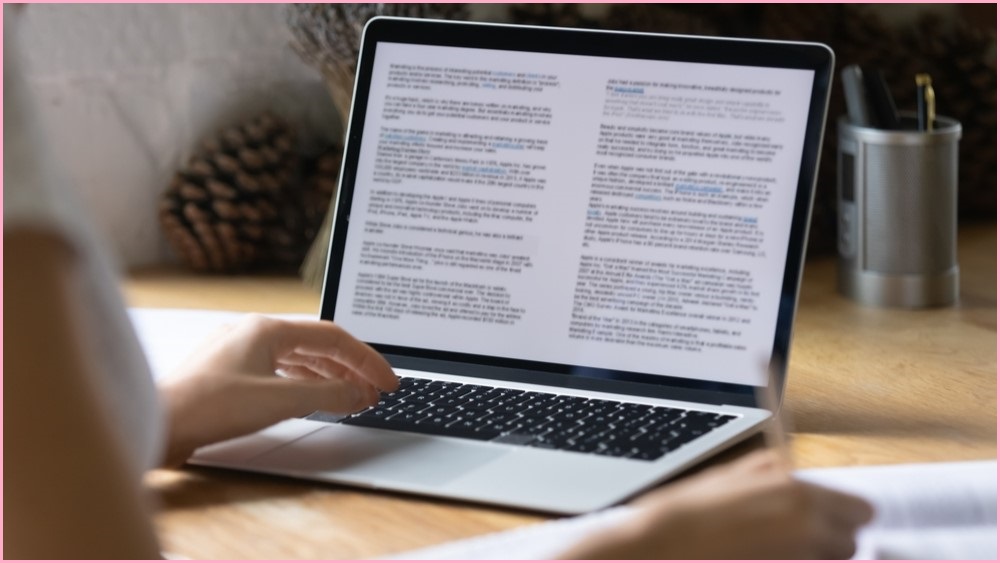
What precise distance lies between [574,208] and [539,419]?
0.16 meters

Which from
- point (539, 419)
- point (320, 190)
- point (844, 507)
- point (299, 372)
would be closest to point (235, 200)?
point (320, 190)

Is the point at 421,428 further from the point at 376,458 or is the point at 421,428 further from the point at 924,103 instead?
the point at 924,103

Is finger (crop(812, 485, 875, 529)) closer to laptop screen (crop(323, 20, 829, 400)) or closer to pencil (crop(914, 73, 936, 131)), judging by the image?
laptop screen (crop(323, 20, 829, 400))

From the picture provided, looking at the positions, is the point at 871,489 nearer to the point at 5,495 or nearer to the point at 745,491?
the point at 745,491

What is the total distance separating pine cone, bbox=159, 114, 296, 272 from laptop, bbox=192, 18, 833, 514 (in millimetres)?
413

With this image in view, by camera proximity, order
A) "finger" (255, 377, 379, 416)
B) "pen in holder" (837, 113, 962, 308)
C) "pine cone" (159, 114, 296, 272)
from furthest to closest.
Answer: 1. "pine cone" (159, 114, 296, 272)
2. "pen in holder" (837, 113, 962, 308)
3. "finger" (255, 377, 379, 416)

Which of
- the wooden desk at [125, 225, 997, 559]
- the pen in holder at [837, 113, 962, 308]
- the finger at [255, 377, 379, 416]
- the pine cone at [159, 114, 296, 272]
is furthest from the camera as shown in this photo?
the pine cone at [159, 114, 296, 272]

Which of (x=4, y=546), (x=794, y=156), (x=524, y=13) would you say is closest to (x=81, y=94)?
(x=524, y=13)

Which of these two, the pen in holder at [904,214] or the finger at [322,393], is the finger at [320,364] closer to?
the finger at [322,393]

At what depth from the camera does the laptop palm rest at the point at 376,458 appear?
67cm

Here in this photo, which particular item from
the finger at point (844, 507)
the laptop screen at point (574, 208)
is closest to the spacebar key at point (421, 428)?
the laptop screen at point (574, 208)

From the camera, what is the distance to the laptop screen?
2.62 ft

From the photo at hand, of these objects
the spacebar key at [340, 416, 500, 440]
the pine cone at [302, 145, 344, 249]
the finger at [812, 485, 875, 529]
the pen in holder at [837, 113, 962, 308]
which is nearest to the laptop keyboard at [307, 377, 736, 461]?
the spacebar key at [340, 416, 500, 440]

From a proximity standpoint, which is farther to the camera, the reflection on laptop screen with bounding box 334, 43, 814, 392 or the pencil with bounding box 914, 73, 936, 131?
the pencil with bounding box 914, 73, 936, 131
